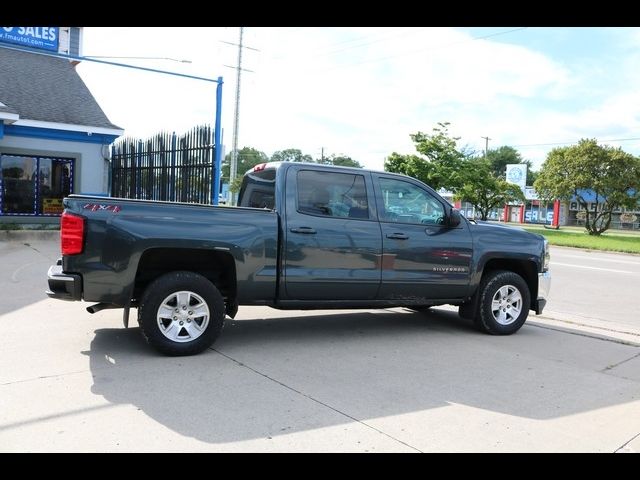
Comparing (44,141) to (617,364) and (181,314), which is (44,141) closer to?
(181,314)

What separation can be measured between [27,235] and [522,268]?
13.1 meters

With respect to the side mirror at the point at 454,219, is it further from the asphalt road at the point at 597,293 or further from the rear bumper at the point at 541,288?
the asphalt road at the point at 597,293

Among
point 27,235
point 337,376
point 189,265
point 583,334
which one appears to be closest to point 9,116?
point 27,235

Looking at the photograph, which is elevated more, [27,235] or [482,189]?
[482,189]

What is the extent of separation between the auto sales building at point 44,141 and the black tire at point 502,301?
539 inches

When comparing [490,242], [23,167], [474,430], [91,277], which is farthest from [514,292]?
[23,167]

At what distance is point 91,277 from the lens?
196 inches

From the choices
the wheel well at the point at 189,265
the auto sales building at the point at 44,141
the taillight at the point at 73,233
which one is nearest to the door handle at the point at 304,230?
the wheel well at the point at 189,265

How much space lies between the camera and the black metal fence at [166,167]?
1468 centimetres

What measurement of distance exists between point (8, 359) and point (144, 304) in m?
1.26

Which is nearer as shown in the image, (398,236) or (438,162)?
(398,236)

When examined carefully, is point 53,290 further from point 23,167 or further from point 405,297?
point 23,167

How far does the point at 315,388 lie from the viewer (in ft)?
14.9

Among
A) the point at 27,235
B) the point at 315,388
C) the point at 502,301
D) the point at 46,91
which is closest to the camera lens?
the point at 315,388
